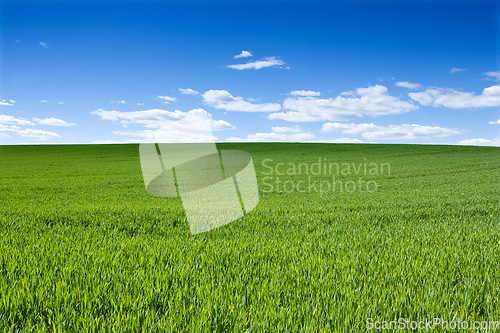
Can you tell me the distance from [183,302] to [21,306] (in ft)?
5.86

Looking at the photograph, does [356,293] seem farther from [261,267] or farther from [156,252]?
[156,252]

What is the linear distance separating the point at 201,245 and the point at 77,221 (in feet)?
16.0

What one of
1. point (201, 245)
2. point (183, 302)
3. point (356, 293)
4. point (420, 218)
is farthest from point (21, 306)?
point (420, 218)

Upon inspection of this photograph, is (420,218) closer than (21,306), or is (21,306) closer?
(21,306)

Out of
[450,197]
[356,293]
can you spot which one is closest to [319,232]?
[356,293]

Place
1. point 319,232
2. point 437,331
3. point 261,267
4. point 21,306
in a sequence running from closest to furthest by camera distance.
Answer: point 437,331, point 21,306, point 261,267, point 319,232

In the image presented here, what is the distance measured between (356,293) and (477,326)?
48.2 inches

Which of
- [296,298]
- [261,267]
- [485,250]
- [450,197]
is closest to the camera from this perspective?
[296,298]

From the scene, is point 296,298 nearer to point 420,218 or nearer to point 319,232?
point 319,232

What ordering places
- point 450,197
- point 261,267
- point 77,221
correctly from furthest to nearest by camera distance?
point 450,197
point 77,221
point 261,267

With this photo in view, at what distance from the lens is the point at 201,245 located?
581 centimetres

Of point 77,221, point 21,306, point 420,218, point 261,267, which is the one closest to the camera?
point 21,306

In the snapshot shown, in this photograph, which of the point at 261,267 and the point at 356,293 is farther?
the point at 261,267

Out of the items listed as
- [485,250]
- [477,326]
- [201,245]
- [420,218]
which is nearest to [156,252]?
[201,245]
